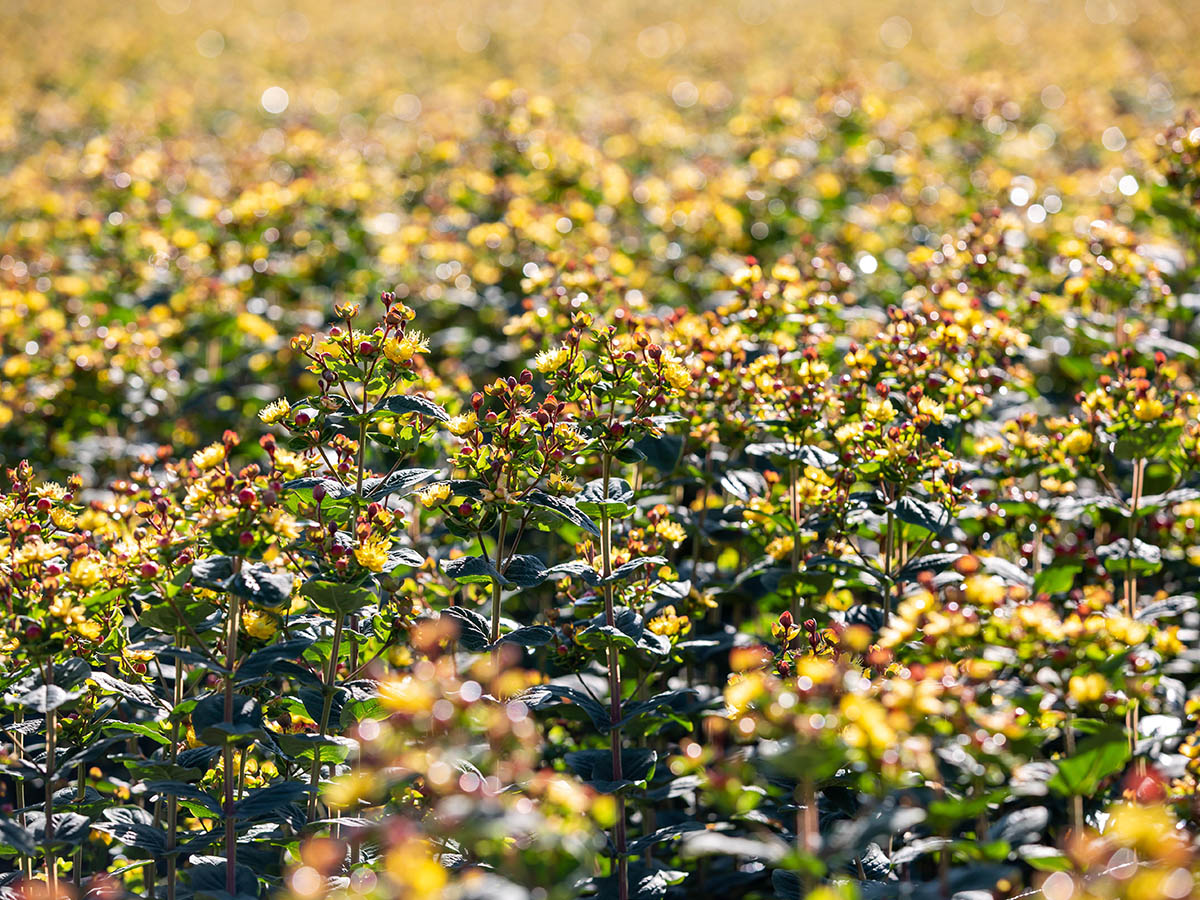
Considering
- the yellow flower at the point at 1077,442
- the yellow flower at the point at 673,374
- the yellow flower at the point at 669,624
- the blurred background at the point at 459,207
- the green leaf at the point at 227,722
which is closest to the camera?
the green leaf at the point at 227,722

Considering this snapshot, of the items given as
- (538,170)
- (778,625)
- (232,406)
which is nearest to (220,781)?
(778,625)

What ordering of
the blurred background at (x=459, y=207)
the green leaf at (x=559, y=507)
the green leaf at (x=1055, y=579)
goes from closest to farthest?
the green leaf at (x=559, y=507)
the green leaf at (x=1055, y=579)
the blurred background at (x=459, y=207)

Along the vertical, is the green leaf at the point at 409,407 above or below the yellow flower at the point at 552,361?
below

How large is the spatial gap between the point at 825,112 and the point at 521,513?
3.91 m

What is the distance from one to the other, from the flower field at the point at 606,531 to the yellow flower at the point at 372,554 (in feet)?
0.03

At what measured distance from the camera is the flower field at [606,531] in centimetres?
211

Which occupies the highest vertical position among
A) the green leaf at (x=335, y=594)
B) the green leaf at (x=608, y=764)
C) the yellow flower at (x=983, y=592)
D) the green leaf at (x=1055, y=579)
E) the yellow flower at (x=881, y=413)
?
the yellow flower at (x=881, y=413)

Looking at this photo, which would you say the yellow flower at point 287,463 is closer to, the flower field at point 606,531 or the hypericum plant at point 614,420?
the flower field at point 606,531

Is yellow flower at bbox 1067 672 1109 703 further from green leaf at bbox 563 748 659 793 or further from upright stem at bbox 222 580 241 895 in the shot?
upright stem at bbox 222 580 241 895

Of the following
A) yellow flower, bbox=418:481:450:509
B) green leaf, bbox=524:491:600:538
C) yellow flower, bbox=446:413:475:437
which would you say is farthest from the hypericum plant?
yellow flower, bbox=418:481:450:509

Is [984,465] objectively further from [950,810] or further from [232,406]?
[232,406]

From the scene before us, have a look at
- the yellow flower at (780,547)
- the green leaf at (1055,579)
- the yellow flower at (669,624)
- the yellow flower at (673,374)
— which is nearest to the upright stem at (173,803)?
the yellow flower at (669,624)

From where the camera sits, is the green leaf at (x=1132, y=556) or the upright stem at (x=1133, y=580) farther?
the green leaf at (x=1132, y=556)

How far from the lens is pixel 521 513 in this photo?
274cm
